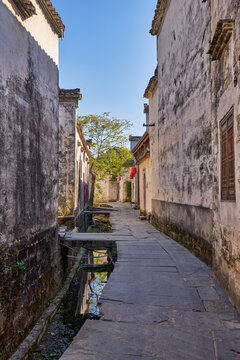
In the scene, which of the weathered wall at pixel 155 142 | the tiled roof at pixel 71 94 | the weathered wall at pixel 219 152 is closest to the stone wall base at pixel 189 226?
the weathered wall at pixel 219 152

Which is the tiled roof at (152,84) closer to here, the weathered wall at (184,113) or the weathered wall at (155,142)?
the weathered wall at (155,142)

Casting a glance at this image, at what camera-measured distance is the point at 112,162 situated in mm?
21719

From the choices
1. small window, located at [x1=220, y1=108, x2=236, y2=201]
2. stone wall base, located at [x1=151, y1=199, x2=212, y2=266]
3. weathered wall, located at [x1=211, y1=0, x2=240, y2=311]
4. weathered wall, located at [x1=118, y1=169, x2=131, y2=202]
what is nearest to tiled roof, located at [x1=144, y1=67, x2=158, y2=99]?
stone wall base, located at [x1=151, y1=199, x2=212, y2=266]

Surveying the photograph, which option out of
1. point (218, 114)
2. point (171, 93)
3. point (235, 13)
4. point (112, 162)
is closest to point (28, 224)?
point (218, 114)

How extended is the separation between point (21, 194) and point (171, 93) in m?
5.24

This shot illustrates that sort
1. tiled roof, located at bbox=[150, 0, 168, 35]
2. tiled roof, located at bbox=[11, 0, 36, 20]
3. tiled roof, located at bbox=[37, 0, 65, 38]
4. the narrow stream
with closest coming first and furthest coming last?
tiled roof, located at bbox=[11, 0, 36, 20] → the narrow stream → tiled roof, located at bbox=[37, 0, 65, 38] → tiled roof, located at bbox=[150, 0, 168, 35]

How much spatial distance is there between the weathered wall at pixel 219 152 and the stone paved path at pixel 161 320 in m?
0.34

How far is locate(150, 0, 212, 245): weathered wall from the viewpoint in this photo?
5273 millimetres

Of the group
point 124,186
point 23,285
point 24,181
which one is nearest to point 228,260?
point 23,285

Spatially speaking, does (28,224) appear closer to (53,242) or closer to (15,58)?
(53,242)

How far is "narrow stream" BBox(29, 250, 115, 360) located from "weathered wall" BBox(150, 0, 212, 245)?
2636mm

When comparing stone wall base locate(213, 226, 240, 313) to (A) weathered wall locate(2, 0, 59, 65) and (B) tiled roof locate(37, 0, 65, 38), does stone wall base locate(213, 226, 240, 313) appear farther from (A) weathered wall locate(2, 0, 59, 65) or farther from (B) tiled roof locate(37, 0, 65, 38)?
(B) tiled roof locate(37, 0, 65, 38)

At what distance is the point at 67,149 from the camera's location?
1176cm

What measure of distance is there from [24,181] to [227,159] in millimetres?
3486
